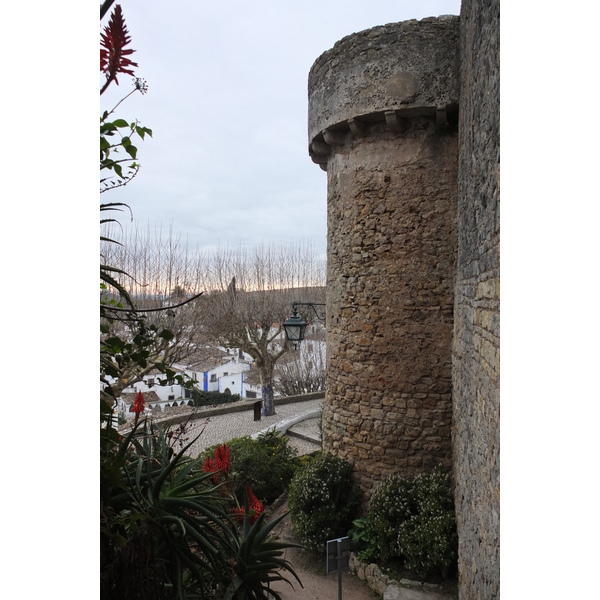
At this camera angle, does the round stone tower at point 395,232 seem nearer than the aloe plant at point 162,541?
No

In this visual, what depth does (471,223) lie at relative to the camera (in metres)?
3.23

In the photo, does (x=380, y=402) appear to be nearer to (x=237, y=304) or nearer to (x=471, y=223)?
(x=471, y=223)

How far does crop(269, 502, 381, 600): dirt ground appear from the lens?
4891mm

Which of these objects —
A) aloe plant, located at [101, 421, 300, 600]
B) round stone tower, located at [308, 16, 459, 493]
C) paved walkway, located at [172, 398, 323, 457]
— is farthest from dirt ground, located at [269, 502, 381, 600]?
paved walkway, located at [172, 398, 323, 457]

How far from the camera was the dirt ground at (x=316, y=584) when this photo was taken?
4.89 meters

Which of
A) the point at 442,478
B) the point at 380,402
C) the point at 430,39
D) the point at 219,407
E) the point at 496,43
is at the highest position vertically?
the point at 430,39

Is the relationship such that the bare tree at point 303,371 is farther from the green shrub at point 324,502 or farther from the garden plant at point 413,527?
the garden plant at point 413,527

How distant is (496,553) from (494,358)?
0.91 m

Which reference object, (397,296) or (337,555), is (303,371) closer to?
(397,296)

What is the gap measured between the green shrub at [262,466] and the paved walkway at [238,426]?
1.66 meters

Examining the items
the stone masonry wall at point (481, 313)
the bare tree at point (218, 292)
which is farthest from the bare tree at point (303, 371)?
the stone masonry wall at point (481, 313)

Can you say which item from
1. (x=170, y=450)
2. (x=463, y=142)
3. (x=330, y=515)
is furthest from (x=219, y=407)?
(x=170, y=450)

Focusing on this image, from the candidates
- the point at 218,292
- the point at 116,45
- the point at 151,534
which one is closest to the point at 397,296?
the point at 151,534

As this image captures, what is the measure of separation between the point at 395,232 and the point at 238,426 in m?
8.48
